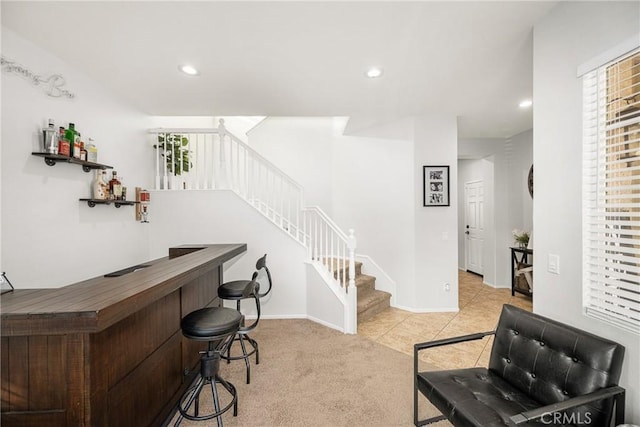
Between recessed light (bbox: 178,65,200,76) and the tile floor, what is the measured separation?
11.1 ft

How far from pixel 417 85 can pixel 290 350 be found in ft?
10.4

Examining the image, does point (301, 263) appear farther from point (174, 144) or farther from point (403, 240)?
point (174, 144)

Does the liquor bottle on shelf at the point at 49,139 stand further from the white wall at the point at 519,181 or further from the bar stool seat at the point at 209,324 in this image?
the white wall at the point at 519,181

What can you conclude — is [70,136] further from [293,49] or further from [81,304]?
[293,49]

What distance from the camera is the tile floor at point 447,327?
275cm

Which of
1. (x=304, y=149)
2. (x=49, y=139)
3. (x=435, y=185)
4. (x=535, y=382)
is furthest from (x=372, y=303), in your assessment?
(x=49, y=139)

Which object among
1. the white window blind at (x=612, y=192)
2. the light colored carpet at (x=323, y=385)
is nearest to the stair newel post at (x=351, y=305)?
the light colored carpet at (x=323, y=385)

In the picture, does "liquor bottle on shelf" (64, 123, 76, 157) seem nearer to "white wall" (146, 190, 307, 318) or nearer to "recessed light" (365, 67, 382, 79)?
"white wall" (146, 190, 307, 318)

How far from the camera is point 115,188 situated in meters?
2.97

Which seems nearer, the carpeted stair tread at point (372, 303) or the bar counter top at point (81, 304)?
the bar counter top at point (81, 304)

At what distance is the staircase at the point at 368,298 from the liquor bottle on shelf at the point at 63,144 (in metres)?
3.07

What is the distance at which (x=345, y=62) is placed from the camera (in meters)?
2.40

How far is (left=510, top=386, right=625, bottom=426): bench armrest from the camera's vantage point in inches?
44.3

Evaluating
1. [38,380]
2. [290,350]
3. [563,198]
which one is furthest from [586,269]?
[38,380]
